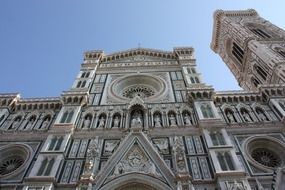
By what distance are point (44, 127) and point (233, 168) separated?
7750 mm

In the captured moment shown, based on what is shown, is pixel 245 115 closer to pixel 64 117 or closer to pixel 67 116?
pixel 67 116

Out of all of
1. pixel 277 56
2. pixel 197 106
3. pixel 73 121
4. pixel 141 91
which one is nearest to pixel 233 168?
pixel 197 106

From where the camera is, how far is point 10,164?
1198 cm

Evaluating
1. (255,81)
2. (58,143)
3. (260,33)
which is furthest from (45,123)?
(260,33)

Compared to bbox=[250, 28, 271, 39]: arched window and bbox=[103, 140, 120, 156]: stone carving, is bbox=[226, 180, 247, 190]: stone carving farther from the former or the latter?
bbox=[250, 28, 271, 39]: arched window

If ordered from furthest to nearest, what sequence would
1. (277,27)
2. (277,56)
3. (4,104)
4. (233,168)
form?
(277,27)
(277,56)
(4,104)
(233,168)

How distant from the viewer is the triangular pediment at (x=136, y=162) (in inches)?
400

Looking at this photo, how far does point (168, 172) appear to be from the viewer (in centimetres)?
1024

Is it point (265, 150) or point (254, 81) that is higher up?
point (254, 81)

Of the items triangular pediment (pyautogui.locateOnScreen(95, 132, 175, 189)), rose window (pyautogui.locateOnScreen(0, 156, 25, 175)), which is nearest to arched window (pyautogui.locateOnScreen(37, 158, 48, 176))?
rose window (pyautogui.locateOnScreen(0, 156, 25, 175))

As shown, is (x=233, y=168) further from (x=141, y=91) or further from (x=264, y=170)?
(x=141, y=91)

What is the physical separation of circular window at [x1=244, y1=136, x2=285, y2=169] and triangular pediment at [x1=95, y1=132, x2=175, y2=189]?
10.7 ft

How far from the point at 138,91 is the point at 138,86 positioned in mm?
428

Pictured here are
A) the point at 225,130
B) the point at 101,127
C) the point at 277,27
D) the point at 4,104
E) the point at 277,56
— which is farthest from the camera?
the point at 277,27
